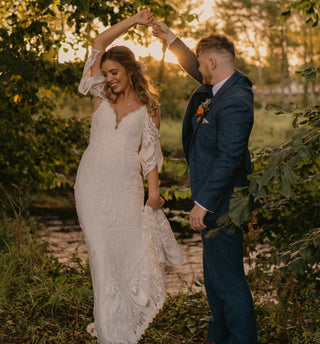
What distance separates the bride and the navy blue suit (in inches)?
18.4

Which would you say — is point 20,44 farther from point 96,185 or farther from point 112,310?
point 112,310

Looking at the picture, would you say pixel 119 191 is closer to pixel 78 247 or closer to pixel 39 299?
pixel 39 299

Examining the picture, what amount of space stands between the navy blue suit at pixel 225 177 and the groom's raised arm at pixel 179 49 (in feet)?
1.56

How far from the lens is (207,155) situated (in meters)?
3.47

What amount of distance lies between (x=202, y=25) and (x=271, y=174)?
27.4 meters

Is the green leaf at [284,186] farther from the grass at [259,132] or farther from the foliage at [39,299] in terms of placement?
the grass at [259,132]

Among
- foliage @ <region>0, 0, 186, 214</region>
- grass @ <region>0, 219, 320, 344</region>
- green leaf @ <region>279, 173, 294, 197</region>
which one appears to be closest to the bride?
grass @ <region>0, 219, 320, 344</region>

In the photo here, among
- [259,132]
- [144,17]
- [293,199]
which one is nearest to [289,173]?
[144,17]

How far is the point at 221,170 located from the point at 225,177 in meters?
0.05

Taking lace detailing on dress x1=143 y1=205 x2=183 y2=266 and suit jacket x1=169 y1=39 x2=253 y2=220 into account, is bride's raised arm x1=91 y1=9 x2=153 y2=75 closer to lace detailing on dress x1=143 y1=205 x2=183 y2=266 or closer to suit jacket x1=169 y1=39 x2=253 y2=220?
suit jacket x1=169 y1=39 x2=253 y2=220

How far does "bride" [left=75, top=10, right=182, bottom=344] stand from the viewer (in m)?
3.84

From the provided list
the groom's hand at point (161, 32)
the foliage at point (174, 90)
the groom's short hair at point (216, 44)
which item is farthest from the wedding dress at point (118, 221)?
the foliage at point (174, 90)

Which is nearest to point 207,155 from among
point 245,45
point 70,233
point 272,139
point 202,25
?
point 70,233

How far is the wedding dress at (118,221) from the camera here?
12.7 ft
